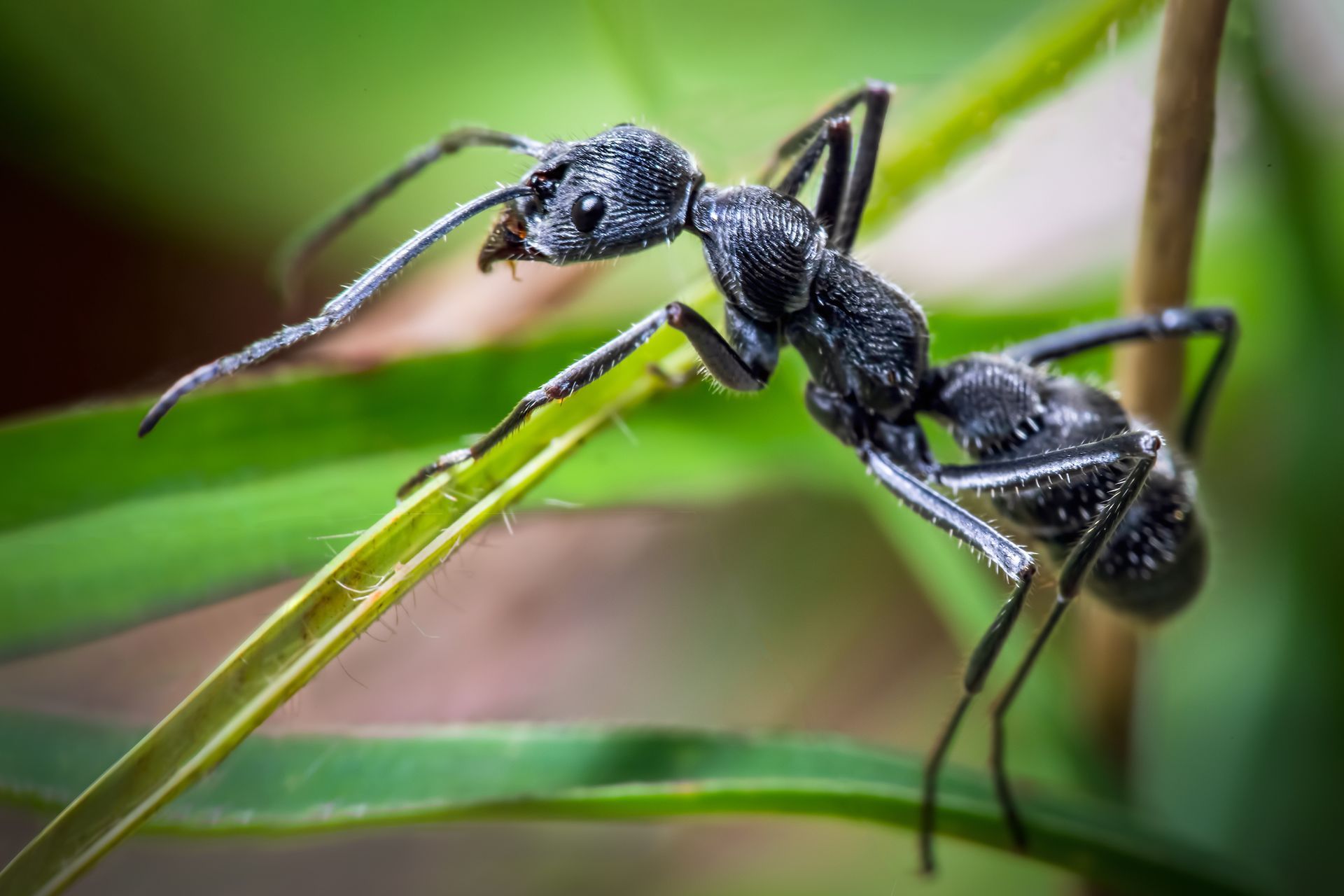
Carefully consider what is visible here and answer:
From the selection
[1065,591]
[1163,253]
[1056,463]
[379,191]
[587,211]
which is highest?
[379,191]

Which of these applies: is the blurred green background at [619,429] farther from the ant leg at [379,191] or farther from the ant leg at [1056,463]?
the ant leg at [1056,463]

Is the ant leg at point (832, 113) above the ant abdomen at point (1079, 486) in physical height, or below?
above

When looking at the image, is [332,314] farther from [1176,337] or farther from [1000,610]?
[1176,337]

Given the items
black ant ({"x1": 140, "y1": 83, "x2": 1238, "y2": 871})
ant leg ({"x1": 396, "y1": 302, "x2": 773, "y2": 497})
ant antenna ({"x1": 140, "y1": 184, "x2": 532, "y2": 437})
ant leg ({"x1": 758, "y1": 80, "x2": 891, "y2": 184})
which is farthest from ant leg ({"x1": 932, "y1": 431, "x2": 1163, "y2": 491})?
ant antenna ({"x1": 140, "y1": 184, "x2": 532, "y2": 437})

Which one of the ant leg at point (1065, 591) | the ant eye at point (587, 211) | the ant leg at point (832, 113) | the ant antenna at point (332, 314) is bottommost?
the ant leg at point (1065, 591)

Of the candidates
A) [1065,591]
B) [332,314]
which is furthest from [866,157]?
[332,314]

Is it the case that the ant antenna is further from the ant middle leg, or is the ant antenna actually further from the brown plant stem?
the brown plant stem

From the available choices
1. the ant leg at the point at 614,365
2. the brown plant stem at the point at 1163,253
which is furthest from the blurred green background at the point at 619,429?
the ant leg at the point at 614,365
